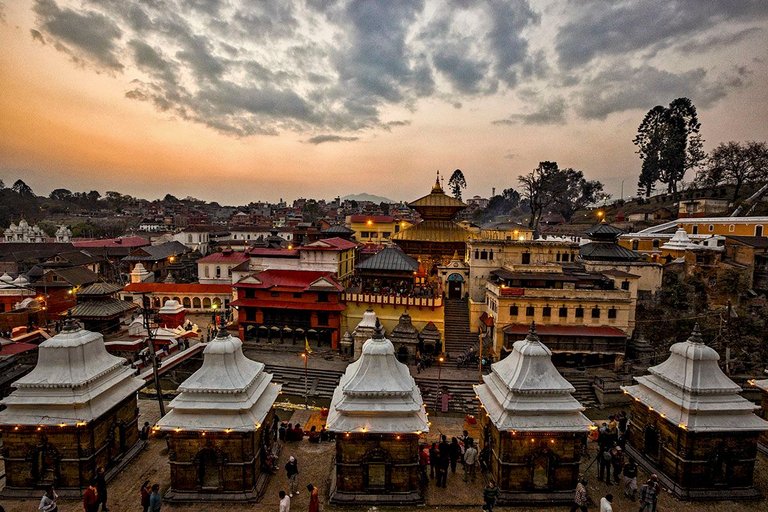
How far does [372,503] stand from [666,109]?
78.1 m

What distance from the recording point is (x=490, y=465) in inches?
600

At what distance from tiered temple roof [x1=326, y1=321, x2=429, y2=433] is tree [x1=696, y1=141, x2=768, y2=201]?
2410 inches

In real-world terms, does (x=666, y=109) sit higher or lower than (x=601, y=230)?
higher

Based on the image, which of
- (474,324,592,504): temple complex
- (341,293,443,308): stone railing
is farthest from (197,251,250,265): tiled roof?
(474,324,592,504): temple complex

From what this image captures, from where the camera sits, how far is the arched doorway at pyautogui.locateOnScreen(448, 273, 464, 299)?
37.8 m

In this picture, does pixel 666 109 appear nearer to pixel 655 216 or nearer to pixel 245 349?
pixel 655 216

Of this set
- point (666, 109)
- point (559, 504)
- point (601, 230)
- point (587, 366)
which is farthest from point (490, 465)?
point (666, 109)

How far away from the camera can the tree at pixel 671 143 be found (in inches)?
2450

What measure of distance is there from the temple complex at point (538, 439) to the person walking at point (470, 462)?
0.97m

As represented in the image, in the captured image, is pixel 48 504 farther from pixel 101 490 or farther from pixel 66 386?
pixel 66 386

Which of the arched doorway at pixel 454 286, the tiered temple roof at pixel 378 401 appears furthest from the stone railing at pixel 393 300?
the tiered temple roof at pixel 378 401

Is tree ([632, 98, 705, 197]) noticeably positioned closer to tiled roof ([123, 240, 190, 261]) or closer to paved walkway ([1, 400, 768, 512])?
paved walkway ([1, 400, 768, 512])

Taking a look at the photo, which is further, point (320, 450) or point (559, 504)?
point (320, 450)

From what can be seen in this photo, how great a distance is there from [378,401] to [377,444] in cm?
138
